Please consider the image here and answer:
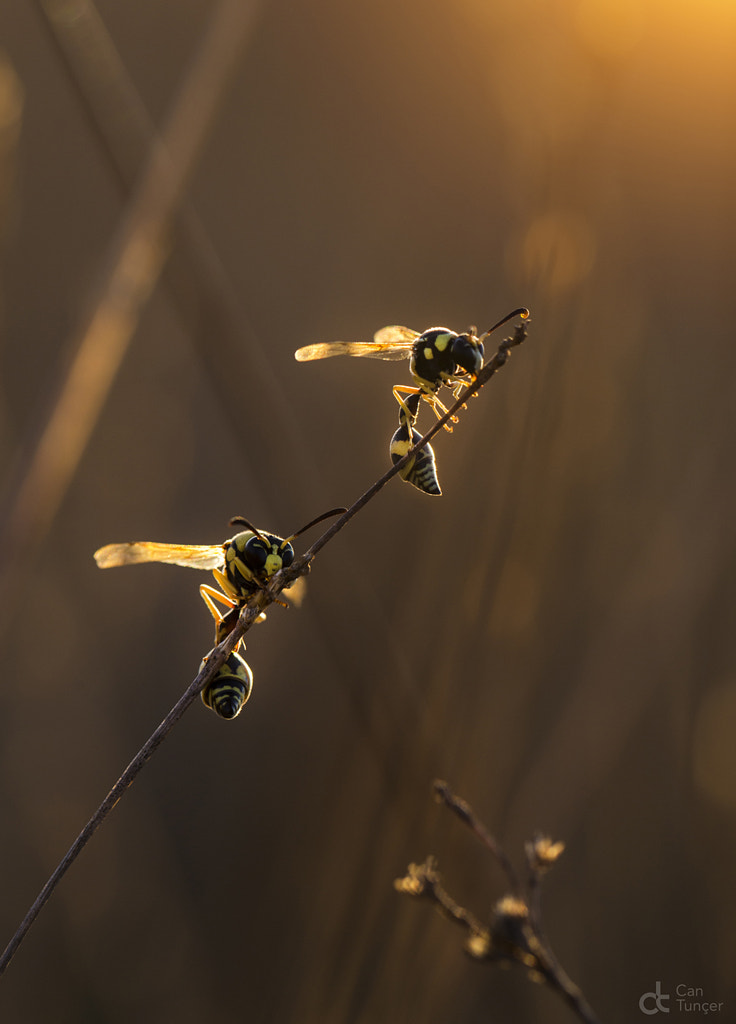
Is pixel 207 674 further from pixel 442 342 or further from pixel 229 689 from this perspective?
pixel 442 342

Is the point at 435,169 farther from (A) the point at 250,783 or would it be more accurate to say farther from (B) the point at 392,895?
(B) the point at 392,895

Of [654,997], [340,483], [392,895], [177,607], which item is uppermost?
[340,483]

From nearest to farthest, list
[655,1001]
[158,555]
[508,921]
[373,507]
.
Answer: [508,921] < [158,555] < [655,1001] < [373,507]

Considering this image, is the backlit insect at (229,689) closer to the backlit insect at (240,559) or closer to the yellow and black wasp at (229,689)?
the yellow and black wasp at (229,689)

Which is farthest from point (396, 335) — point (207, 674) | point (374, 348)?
point (207, 674)

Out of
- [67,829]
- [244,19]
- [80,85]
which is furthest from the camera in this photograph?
[67,829]

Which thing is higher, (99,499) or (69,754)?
(99,499)

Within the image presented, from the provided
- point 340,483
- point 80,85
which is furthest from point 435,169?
point 80,85
